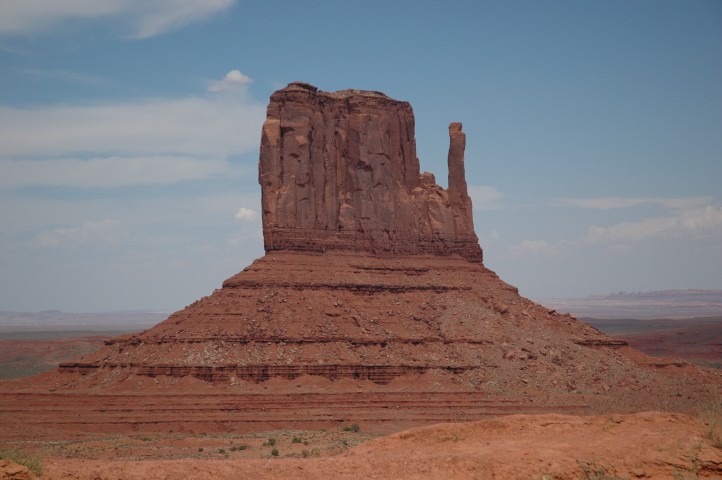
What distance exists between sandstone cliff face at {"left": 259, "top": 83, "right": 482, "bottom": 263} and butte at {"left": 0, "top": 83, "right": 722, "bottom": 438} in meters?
0.11

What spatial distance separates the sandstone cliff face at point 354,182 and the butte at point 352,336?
110 millimetres

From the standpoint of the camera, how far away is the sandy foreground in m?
22.8

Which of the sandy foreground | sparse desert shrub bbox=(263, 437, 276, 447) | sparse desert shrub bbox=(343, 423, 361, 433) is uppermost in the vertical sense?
the sandy foreground

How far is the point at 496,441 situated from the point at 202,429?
38.7 metres

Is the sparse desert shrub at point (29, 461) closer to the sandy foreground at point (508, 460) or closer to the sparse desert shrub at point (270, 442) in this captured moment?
the sandy foreground at point (508, 460)

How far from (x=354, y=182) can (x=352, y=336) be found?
14915 mm

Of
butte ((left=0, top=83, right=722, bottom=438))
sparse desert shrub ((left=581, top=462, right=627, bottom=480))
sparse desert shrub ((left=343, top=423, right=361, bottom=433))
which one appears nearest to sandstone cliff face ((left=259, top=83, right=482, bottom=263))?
butte ((left=0, top=83, right=722, bottom=438))

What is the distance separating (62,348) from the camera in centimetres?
15825

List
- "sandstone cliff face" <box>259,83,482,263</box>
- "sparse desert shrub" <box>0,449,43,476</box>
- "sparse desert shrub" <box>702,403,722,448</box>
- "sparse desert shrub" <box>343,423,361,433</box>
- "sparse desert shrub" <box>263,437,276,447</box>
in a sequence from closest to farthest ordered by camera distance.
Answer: "sparse desert shrub" <box>0,449,43,476</box>
"sparse desert shrub" <box>702,403,722,448</box>
"sparse desert shrub" <box>263,437,276,447</box>
"sparse desert shrub" <box>343,423,361,433</box>
"sandstone cliff face" <box>259,83,482,263</box>

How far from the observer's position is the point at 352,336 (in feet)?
242

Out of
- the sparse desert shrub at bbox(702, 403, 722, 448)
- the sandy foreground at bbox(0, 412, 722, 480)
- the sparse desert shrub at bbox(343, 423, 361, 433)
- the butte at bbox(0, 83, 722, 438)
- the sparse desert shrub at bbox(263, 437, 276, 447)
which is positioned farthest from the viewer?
the butte at bbox(0, 83, 722, 438)

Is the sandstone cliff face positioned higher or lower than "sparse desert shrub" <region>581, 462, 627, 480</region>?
higher

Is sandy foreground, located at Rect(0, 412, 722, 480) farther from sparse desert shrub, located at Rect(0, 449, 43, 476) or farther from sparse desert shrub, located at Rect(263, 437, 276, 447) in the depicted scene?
sparse desert shrub, located at Rect(263, 437, 276, 447)

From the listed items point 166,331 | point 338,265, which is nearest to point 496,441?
point 166,331
